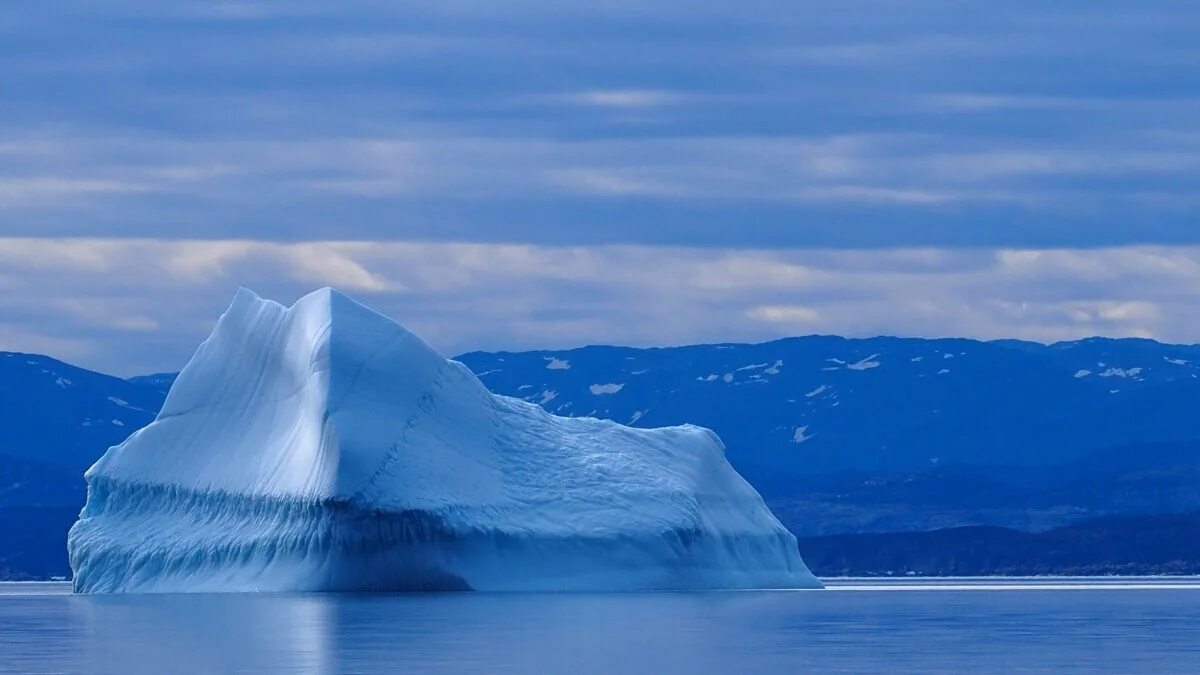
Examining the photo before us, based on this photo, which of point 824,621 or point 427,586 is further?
point 427,586

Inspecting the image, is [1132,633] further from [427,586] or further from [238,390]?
[238,390]

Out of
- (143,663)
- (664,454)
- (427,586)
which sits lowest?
(143,663)

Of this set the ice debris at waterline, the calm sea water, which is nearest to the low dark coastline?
the ice debris at waterline

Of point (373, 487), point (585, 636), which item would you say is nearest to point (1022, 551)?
point (373, 487)

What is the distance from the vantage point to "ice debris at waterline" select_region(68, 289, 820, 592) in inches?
2050

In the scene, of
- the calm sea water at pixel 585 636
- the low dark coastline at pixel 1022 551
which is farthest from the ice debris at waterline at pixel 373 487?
the low dark coastline at pixel 1022 551

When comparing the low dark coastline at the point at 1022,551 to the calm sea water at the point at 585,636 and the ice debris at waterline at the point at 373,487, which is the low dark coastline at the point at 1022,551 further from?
the calm sea water at the point at 585,636

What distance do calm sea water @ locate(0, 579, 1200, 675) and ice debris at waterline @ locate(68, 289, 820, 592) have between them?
5.50 feet

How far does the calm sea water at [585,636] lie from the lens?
91.2 feet

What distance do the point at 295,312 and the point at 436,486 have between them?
7.20m

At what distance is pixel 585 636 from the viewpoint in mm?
33781

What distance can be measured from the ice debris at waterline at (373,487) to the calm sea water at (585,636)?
1677 millimetres

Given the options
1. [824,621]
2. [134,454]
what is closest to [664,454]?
[134,454]

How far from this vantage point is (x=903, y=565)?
158 metres
